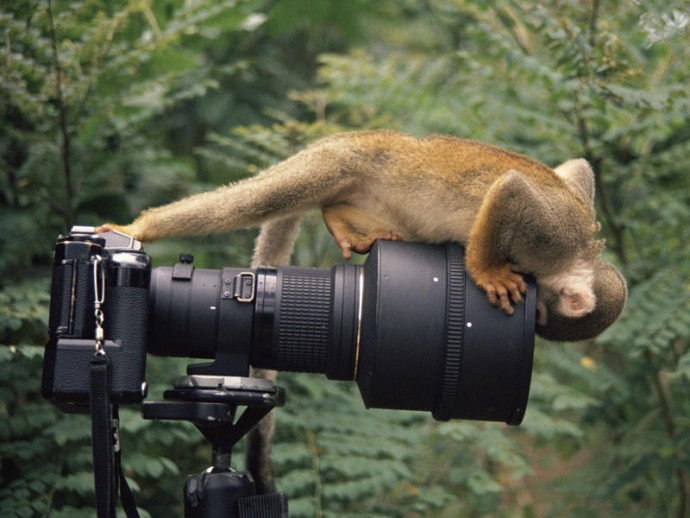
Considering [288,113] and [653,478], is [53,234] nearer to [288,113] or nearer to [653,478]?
[288,113]

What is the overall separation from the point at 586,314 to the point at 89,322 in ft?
4.06

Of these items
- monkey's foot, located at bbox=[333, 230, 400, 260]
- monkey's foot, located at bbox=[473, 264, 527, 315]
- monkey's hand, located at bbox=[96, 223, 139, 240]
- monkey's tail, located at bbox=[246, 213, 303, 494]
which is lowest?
monkey's tail, located at bbox=[246, 213, 303, 494]

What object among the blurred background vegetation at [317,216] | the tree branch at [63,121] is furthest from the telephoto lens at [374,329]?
the tree branch at [63,121]

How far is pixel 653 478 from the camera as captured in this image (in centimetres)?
329

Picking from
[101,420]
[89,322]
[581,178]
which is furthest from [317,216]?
[101,420]

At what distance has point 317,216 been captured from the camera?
10.7ft

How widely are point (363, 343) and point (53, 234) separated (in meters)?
1.59

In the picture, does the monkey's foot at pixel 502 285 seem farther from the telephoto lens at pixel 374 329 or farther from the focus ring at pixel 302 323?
the focus ring at pixel 302 323

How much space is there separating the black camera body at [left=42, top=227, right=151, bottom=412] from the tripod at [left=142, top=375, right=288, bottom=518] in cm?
8

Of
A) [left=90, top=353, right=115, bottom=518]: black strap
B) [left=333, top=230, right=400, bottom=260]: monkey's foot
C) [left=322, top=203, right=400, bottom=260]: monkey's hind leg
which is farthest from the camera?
[left=322, top=203, right=400, bottom=260]: monkey's hind leg

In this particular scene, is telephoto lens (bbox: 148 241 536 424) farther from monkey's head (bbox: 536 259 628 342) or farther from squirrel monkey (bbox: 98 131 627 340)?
monkey's head (bbox: 536 259 628 342)

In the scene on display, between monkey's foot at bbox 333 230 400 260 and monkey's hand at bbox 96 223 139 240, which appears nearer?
monkey's hand at bbox 96 223 139 240

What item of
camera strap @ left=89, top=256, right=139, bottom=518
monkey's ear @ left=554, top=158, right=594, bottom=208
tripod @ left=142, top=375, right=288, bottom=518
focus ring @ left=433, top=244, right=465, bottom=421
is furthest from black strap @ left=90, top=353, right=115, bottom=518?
monkey's ear @ left=554, top=158, right=594, bottom=208

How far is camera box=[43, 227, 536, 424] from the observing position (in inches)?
69.7
